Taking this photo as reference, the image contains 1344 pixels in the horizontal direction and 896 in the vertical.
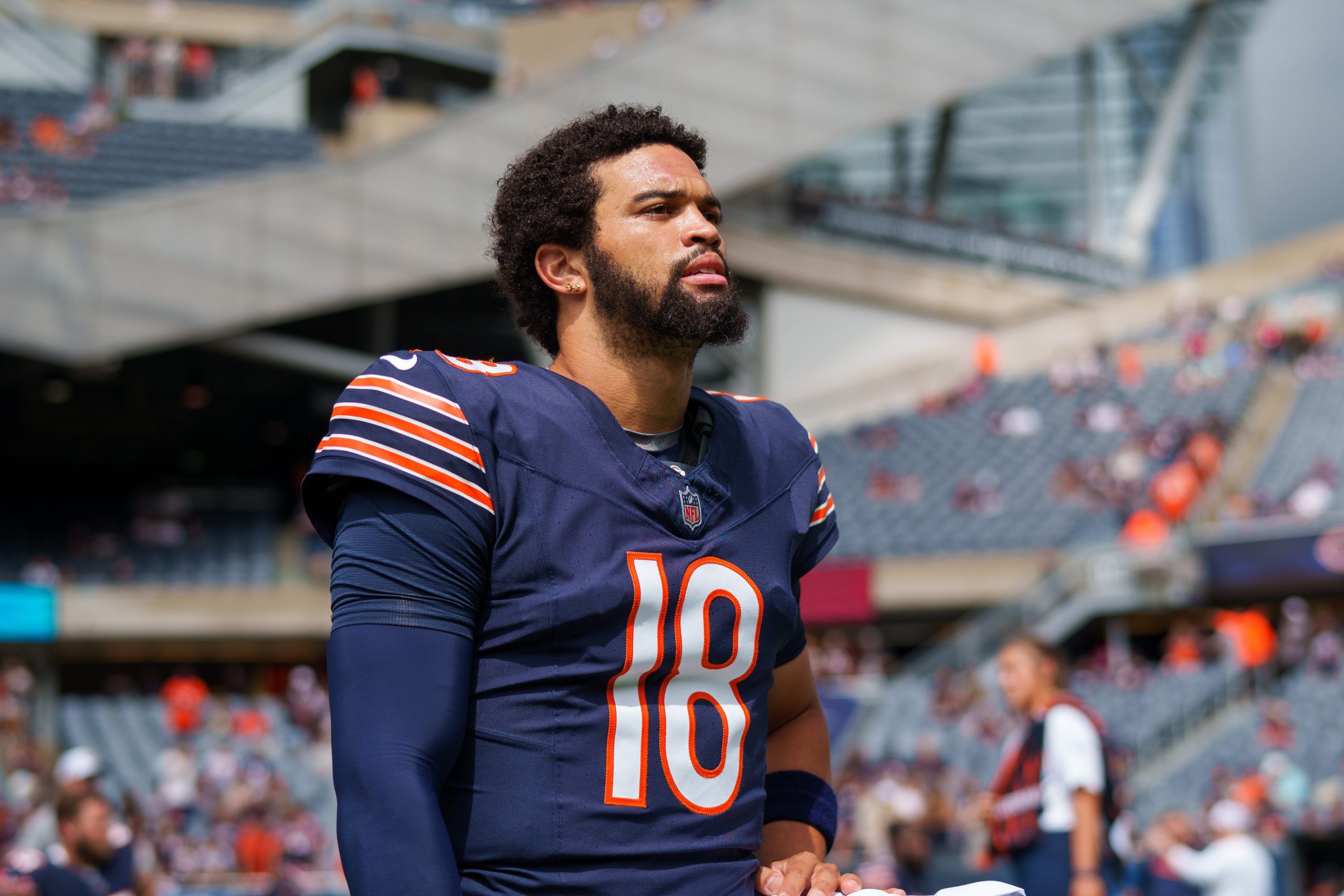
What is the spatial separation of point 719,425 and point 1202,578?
51.3 feet

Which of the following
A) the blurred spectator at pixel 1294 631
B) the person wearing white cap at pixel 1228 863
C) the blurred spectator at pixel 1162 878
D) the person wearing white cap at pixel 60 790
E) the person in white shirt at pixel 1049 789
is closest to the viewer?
the person in white shirt at pixel 1049 789

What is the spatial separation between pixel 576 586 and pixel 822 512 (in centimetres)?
57

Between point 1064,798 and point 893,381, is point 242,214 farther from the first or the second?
point 1064,798

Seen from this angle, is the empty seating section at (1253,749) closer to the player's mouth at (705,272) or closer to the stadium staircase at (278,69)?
the player's mouth at (705,272)

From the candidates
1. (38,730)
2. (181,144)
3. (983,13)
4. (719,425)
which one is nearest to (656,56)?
(983,13)

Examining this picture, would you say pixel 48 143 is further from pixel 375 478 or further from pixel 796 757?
pixel 375 478

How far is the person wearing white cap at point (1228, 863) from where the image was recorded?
22.3ft

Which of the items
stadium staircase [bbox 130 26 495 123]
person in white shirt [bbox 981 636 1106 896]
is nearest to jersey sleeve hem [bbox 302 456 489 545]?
person in white shirt [bbox 981 636 1106 896]

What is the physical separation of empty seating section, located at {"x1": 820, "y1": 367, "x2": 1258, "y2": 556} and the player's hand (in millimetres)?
16591

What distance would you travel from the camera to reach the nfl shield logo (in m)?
1.76

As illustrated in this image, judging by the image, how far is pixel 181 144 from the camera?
23516mm

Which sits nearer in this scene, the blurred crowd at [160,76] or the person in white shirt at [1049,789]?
the person in white shirt at [1049,789]

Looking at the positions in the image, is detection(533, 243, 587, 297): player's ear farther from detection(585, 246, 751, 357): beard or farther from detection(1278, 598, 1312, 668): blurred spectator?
detection(1278, 598, 1312, 668): blurred spectator

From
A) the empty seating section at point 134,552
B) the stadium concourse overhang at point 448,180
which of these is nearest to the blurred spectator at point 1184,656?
the stadium concourse overhang at point 448,180
